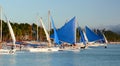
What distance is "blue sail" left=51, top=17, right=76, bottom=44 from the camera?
95625mm

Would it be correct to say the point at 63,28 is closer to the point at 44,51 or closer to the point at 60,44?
the point at 60,44

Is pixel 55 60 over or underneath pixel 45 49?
underneath

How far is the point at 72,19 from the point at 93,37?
26654mm

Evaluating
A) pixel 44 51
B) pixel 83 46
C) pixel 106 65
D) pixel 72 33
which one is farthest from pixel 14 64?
pixel 83 46

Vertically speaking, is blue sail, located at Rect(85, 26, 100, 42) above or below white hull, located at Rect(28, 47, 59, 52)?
above

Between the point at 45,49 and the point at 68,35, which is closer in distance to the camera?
the point at 45,49

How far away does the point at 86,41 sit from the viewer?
123500 millimetres

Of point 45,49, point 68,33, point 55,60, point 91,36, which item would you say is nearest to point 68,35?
point 68,33

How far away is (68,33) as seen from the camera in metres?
96.2

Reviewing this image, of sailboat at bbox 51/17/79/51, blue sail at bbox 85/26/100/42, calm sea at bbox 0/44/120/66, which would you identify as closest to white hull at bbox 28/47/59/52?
calm sea at bbox 0/44/120/66

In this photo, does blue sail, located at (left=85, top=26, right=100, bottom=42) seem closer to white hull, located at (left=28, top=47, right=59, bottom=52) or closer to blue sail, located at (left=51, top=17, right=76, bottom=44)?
blue sail, located at (left=51, top=17, right=76, bottom=44)

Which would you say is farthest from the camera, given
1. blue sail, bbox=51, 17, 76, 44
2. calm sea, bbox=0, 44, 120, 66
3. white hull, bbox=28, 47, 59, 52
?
blue sail, bbox=51, 17, 76, 44

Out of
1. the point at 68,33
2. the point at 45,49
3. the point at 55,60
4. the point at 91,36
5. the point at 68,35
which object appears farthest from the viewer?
the point at 91,36

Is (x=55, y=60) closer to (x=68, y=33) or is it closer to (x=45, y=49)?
(x=45, y=49)
